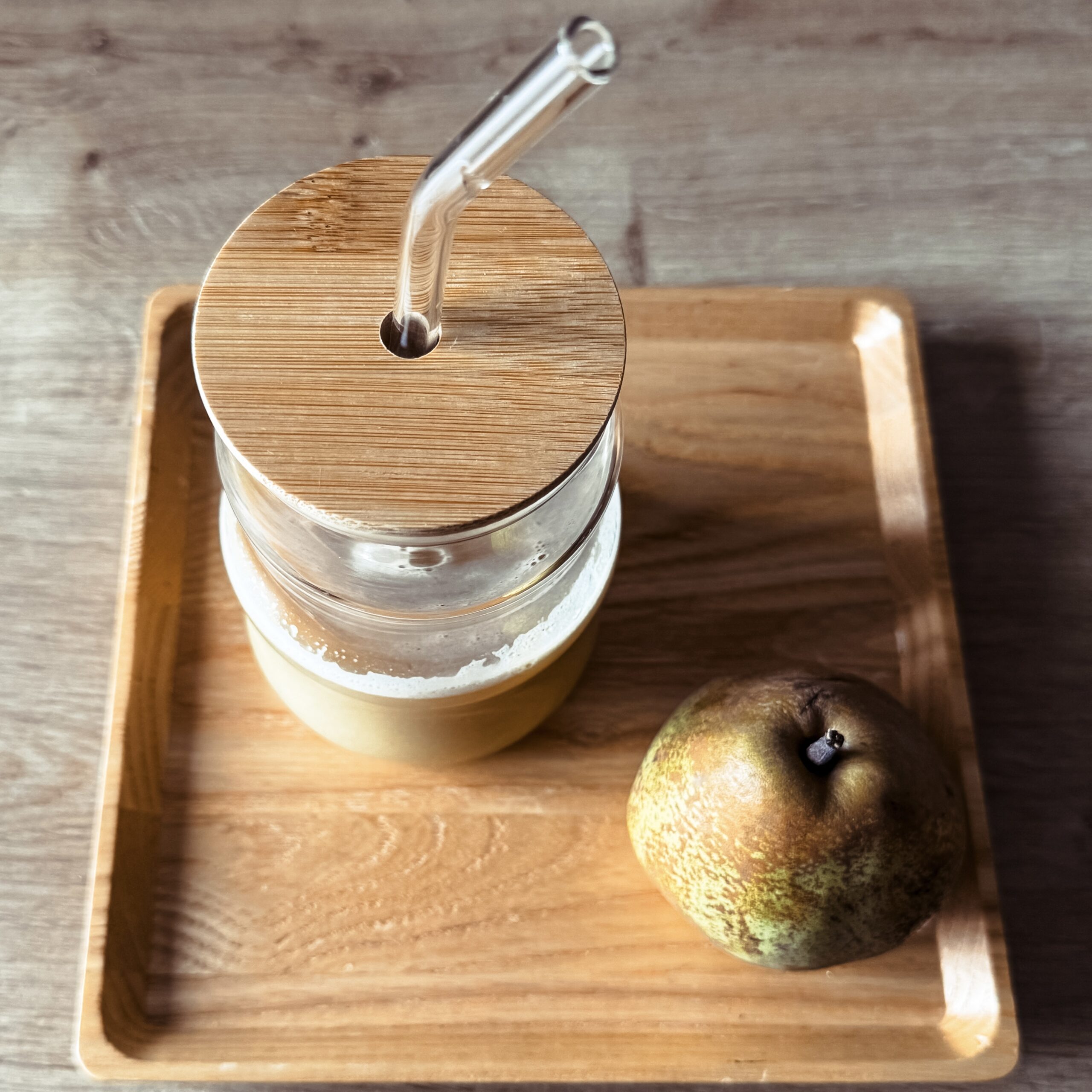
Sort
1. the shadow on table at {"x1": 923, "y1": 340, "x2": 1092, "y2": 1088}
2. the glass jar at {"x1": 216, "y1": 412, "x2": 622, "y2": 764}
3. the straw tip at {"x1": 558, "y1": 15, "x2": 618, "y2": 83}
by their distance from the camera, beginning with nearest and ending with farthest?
the straw tip at {"x1": 558, "y1": 15, "x2": 618, "y2": 83} → the glass jar at {"x1": 216, "y1": 412, "x2": 622, "y2": 764} → the shadow on table at {"x1": 923, "y1": 340, "x2": 1092, "y2": 1088}

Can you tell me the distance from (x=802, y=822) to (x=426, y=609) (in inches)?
6.5

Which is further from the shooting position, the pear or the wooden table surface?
the wooden table surface

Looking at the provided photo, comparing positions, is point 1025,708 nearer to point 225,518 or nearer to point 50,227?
point 225,518

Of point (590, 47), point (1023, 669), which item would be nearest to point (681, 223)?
point (1023, 669)

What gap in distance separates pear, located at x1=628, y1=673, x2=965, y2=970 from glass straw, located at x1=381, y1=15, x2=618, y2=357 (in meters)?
0.21

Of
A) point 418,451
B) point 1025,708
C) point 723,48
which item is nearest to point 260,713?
point 418,451

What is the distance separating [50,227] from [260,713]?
35cm

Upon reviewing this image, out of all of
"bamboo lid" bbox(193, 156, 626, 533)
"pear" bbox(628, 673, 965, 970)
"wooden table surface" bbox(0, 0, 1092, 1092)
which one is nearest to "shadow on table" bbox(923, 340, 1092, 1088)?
"wooden table surface" bbox(0, 0, 1092, 1092)

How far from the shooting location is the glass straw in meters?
0.29

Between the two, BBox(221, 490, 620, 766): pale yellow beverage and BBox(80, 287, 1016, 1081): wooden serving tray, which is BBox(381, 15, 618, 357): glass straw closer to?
BBox(221, 490, 620, 766): pale yellow beverage

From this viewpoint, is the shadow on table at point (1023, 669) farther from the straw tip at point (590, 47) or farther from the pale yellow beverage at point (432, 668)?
the straw tip at point (590, 47)

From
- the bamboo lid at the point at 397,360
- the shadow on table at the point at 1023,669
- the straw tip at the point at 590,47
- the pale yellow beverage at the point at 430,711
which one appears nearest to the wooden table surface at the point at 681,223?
the shadow on table at the point at 1023,669

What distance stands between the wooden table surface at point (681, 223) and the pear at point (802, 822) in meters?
0.17

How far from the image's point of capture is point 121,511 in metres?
0.65
